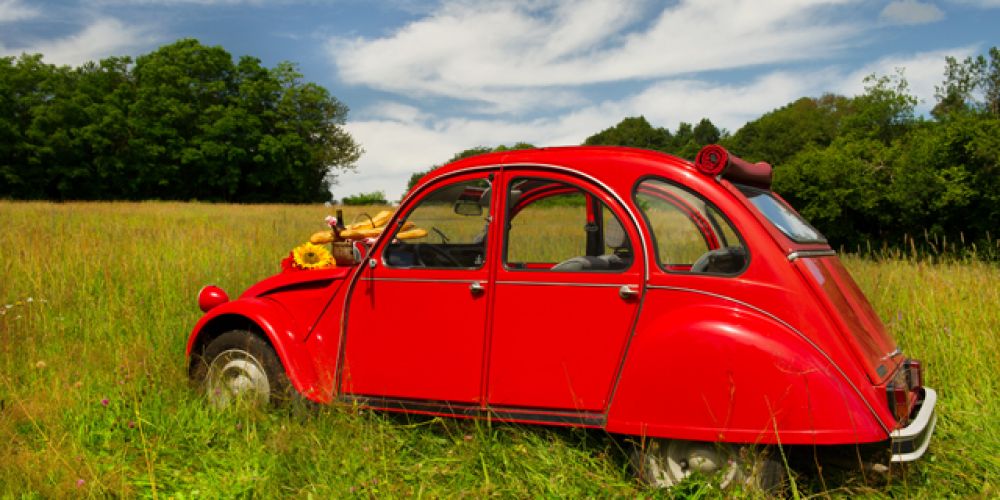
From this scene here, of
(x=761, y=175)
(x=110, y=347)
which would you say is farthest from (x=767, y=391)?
(x=110, y=347)

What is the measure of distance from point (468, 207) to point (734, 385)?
1861 millimetres

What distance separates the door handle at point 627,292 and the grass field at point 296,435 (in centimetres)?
84

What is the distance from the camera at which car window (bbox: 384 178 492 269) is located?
4.20 metres

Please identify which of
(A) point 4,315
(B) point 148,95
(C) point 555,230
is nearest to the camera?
(C) point 555,230

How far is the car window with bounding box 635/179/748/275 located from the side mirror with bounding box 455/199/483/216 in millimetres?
1001

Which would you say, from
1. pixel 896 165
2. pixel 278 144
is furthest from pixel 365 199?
pixel 896 165

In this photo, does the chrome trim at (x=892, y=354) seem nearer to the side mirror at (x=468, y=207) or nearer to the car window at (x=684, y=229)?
the car window at (x=684, y=229)

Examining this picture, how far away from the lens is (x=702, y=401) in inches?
128

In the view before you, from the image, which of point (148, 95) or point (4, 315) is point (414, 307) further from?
point (148, 95)

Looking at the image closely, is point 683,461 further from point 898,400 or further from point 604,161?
point 604,161

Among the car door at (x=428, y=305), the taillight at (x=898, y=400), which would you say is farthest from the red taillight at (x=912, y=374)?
the car door at (x=428, y=305)

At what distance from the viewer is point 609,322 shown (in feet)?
11.5

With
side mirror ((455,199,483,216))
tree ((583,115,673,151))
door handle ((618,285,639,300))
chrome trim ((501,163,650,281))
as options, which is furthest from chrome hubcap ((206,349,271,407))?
tree ((583,115,673,151))

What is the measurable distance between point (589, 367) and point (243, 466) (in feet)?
6.67
